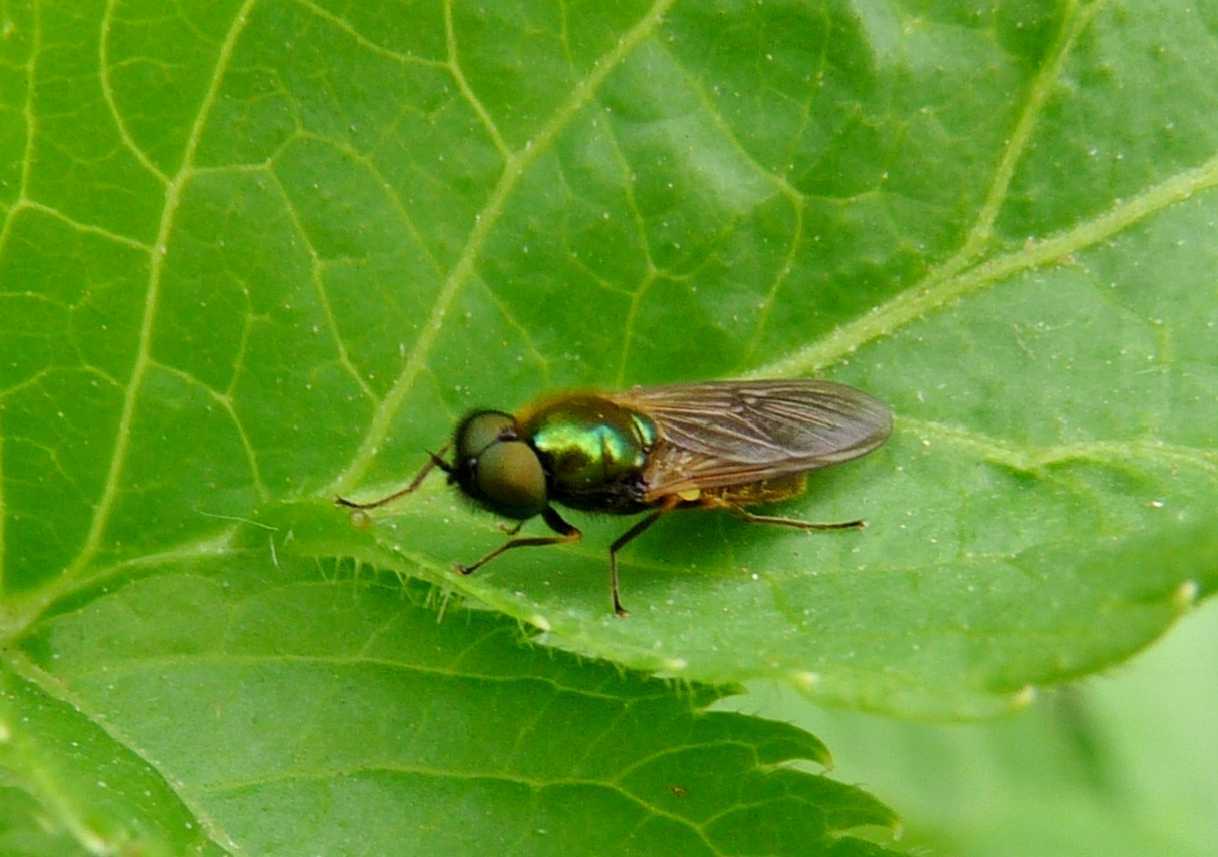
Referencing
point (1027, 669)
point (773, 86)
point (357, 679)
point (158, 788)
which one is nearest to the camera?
point (1027, 669)

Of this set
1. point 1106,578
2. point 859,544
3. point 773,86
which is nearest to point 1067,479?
point 859,544

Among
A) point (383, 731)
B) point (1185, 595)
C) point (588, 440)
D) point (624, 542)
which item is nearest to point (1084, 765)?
point (624, 542)

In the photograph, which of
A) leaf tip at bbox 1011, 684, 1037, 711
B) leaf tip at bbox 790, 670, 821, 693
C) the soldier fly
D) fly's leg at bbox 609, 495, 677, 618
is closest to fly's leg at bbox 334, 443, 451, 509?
the soldier fly

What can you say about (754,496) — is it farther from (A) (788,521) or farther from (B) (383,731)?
(B) (383,731)

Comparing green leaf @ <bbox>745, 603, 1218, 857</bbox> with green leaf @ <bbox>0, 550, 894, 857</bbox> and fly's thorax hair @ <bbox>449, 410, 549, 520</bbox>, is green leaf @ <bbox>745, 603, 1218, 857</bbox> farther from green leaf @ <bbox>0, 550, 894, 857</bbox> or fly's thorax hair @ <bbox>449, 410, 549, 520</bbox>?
green leaf @ <bbox>0, 550, 894, 857</bbox>

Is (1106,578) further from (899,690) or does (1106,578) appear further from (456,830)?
(456,830)

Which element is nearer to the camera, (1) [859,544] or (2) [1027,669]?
(2) [1027,669]

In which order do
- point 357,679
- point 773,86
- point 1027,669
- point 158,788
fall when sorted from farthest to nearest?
point 773,86 → point 357,679 → point 158,788 → point 1027,669

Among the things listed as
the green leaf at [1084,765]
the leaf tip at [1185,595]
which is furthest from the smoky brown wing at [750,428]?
the green leaf at [1084,765]
